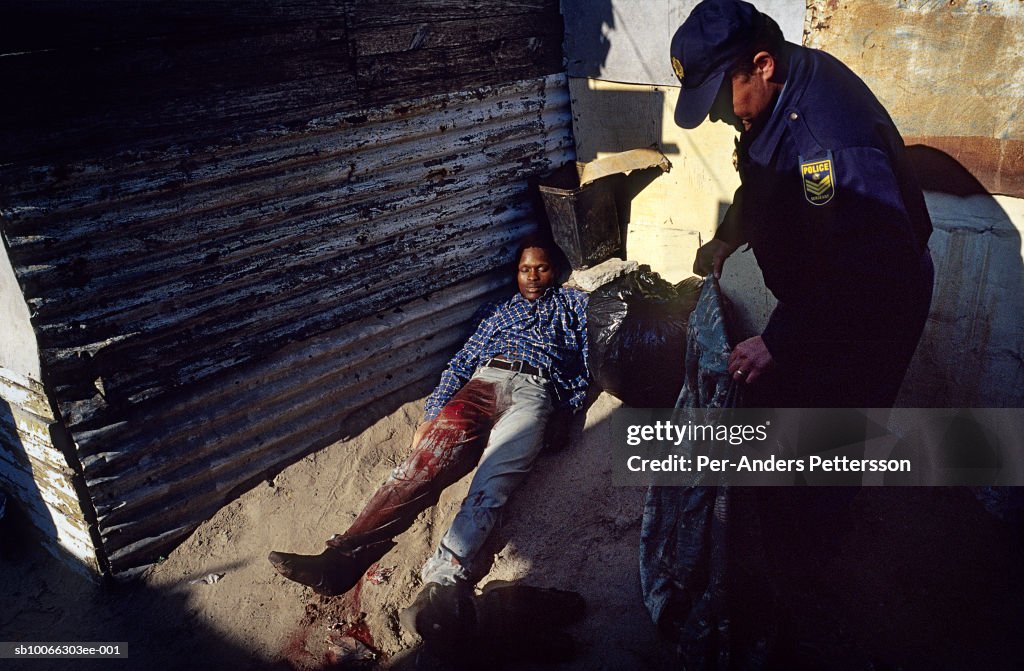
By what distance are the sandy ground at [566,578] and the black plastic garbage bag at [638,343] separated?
0.27 metres

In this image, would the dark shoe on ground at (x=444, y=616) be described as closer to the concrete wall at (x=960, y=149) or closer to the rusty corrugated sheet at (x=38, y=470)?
the rusty corrugated sheet at (x=38, y=470)

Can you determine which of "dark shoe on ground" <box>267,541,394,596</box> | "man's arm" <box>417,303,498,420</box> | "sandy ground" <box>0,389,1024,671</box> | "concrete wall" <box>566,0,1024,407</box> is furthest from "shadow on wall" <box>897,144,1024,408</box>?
"dark shoe on ground" <box>267,541,394,596</box>

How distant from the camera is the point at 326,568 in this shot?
11.9ft

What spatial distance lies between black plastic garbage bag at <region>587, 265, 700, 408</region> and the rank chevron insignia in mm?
1734

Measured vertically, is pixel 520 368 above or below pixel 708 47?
below

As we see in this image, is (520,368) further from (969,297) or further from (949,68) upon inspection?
(949,68)

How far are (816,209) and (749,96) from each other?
0.51 meters

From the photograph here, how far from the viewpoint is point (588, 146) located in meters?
5.34

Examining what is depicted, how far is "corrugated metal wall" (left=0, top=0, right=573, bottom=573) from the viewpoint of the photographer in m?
3.29

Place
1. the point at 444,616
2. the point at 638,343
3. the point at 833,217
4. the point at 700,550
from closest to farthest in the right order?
the point at 833,217
the point at 700,550
the point at 444,616
the point at 638,343

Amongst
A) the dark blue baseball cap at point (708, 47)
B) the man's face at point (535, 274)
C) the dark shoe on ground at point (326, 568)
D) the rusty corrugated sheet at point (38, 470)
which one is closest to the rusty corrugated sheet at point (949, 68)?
the dark blue baseball cap at point (708, 47)

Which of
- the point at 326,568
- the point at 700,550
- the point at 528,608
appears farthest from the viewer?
the point at 326,568

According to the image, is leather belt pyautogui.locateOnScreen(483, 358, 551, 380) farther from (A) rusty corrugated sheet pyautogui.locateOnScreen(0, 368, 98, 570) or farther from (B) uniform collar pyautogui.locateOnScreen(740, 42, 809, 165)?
(A) rusty corrugated sheet pyautogui.locateOnScreen(0, 368, 98, 570)

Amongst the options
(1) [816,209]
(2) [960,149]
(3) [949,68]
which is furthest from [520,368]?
(3) [949,68]
